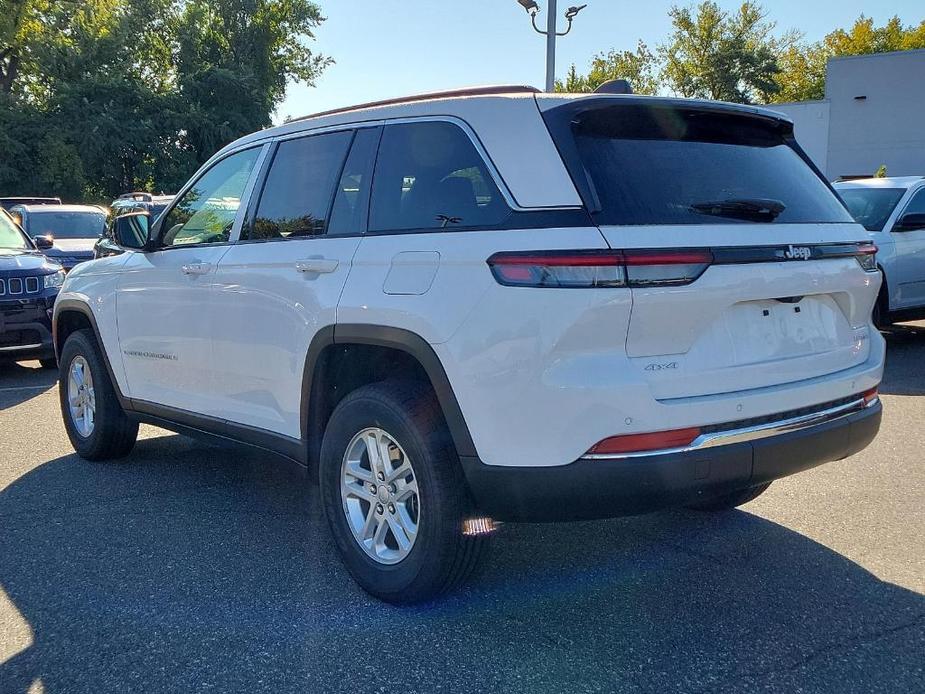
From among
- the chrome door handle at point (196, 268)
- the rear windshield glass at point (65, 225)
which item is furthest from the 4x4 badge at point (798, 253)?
the rear windshield glass at point (65, 225)

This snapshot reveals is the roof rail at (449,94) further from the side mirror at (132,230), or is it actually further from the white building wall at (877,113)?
the white building wall at (877,113)

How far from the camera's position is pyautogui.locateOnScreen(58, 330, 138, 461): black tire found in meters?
5.51

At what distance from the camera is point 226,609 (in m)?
3.47

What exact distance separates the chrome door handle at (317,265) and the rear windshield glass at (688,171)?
1139mm

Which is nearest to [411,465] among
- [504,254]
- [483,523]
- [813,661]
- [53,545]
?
[483,523]

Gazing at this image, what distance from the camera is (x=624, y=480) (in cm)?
289

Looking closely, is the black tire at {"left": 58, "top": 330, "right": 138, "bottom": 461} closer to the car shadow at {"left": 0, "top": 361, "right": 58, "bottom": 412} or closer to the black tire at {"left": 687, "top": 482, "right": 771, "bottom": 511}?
the car shadow at {"left": 0, "top": 361, "right": 58, "bottom": 412}

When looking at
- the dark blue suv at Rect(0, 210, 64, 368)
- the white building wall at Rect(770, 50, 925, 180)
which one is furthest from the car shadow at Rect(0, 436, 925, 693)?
the white building wall at Rect(770, 50, 925, 180)

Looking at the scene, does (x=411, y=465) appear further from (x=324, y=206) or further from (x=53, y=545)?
(x=53, y=545)

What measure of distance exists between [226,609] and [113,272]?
2.61 m

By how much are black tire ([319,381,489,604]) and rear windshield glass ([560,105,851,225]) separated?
3.15 ft

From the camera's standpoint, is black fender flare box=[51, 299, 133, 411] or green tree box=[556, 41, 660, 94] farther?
green tree box=[556, 41, 660, 94]

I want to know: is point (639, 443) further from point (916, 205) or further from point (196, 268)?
point (916, 205)

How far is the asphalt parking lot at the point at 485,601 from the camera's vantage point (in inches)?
117
